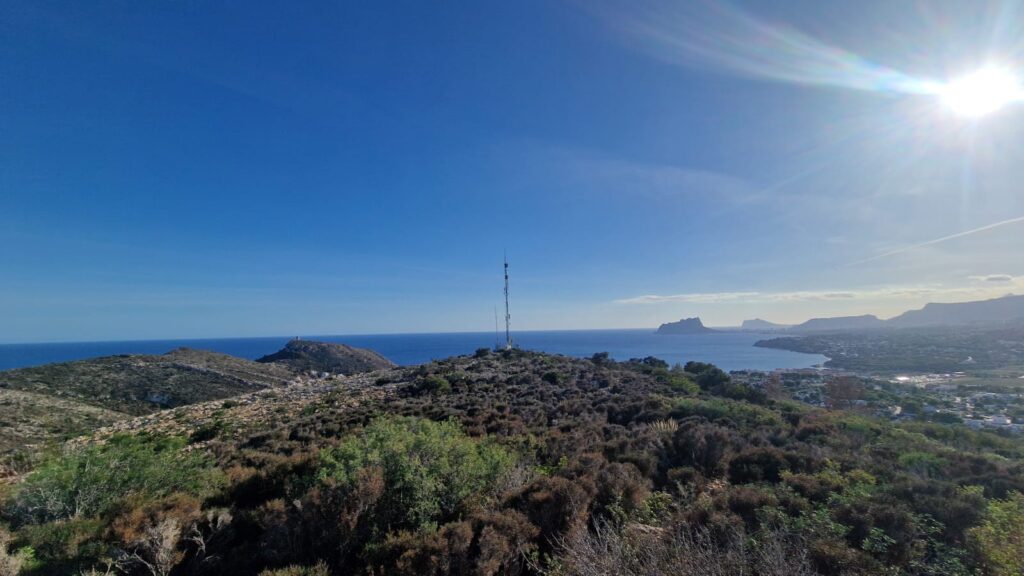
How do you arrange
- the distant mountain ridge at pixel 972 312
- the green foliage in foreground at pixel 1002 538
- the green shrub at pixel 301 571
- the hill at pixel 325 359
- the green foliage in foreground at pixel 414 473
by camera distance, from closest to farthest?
the green foliage in foreground at pixel 1002 538 < the green shrub at pixel 301 571 < the green foliage in foreground at pixel 414 473 < the hill at pixel 325 359 < the distant mountain ridge at pixel 972 312

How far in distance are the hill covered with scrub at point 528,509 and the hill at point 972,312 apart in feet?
519

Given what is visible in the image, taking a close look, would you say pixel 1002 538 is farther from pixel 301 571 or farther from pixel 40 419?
pixel 40 419

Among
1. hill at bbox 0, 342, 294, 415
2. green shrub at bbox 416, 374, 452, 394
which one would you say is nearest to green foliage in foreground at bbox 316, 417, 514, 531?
green shrub at bbox 416, 374, 452, 394

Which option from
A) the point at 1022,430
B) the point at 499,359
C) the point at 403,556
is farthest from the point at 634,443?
the point at 1022,430

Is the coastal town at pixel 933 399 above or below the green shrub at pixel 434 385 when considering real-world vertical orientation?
below

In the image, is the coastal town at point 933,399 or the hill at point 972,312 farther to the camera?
the hill at point 972,312

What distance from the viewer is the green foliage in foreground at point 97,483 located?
6.84 m

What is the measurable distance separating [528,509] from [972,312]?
220463mm

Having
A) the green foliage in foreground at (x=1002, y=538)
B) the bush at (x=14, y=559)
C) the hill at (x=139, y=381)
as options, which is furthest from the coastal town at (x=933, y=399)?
the hill at (x=139, y=381)

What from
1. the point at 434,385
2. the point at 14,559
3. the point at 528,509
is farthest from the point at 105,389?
the point at 528,509

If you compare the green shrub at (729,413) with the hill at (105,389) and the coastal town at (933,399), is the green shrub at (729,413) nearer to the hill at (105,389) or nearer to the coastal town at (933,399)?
the coastal town at (933,399)

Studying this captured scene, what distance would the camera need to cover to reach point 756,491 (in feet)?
21.8

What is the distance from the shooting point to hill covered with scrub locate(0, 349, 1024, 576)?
15.4ft

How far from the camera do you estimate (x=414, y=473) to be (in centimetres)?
640
